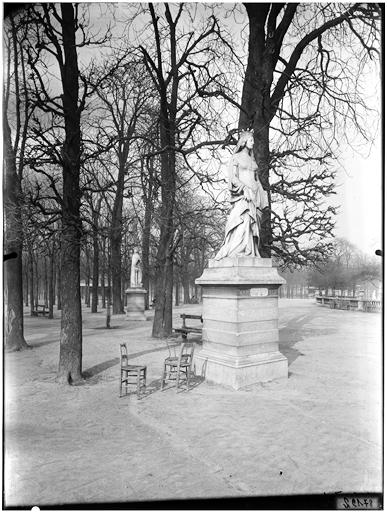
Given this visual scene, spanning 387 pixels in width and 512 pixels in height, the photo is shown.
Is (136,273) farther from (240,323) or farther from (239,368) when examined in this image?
(239,368)

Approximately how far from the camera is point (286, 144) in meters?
11.9

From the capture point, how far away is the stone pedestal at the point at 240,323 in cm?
812

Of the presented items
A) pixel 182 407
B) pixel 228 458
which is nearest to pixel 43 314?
pixel 182 407

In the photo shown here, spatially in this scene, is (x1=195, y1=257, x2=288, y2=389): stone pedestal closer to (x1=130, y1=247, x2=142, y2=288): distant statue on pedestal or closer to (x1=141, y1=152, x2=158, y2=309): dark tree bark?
(x1=141, y1=152, x2=158, y2=309): dark tree bark

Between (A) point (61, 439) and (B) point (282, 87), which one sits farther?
(B) point (282, 87)

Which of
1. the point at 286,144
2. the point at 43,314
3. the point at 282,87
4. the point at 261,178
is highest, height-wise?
the point at 282,87

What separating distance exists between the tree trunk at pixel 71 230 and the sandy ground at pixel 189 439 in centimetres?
70

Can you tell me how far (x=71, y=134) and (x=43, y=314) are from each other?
2027cm

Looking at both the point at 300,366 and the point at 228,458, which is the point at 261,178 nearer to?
the point at 300,366

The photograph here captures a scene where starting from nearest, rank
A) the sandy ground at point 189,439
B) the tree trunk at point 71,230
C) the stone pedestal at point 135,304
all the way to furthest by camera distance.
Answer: the sandy ground at point 189,439 → the tree trunk at point 71,230 → the stone pedestal at point 135,304

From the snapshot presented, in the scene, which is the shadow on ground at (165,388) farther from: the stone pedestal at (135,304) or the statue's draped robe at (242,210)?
the stone pedestal at (135,304)

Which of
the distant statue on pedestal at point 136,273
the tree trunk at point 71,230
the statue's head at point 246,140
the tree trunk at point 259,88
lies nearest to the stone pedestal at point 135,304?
the distant statue on pedestal at point 136,273

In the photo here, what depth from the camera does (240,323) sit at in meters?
8.15

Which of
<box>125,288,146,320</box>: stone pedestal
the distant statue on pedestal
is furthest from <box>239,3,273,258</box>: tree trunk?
the distant statue on pedestal
